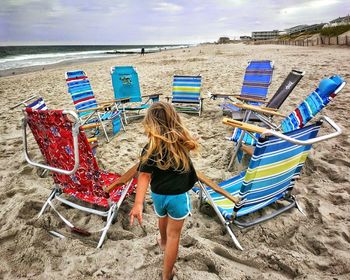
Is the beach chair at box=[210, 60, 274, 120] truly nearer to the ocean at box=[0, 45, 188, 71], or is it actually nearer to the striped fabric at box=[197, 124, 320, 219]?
the striped fabric at box=[197, 124, 320, 219]

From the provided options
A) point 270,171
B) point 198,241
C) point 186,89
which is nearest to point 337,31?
point 186,89

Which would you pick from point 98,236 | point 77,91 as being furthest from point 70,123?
point 77,91

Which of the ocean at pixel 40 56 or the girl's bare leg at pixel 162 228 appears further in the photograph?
the ocean at pixel 40 56

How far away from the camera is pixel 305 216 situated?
248 centimetres

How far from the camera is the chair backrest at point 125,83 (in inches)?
227

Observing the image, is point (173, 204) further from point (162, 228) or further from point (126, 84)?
point (126, 84)

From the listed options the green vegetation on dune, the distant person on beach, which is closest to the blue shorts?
the distant person on beach

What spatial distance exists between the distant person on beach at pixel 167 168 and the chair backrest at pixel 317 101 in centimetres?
148

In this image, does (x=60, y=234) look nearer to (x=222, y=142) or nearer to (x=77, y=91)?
(x=222, y=142)

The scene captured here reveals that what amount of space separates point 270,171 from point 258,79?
3.85 meters

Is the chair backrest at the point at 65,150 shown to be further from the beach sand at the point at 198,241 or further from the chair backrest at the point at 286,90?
the chair backrest at the point at 286,90

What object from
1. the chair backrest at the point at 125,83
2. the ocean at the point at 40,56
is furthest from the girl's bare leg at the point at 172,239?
the ocean at the point at 40,56

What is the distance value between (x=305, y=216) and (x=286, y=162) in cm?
74

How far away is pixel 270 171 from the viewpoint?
2061mm
